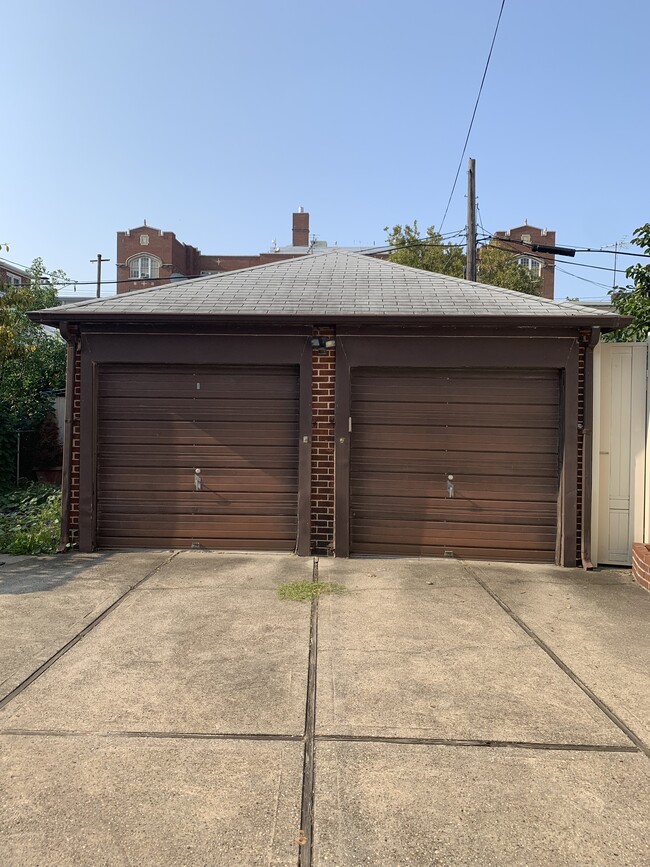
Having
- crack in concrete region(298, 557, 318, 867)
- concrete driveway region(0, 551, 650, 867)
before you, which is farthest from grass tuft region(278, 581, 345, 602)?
crack in concrete region(298, 557, 318, 867)

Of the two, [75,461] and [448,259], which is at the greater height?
[448,259]

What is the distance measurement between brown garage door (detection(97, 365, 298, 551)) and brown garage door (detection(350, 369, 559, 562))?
958 millimetres

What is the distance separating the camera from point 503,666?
148 inches

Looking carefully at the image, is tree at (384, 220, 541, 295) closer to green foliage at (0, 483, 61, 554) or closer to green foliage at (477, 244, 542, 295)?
green foliage at (477, 244, 542, 295)

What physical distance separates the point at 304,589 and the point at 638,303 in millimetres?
5916

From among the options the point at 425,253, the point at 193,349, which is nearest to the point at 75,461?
the point at 193,349

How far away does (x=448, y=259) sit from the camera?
20469 mm

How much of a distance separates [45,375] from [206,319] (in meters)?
9.13

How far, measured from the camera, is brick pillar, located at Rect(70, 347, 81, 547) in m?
6.91

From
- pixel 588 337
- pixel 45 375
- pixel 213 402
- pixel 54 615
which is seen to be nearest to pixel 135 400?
pixel 213 402

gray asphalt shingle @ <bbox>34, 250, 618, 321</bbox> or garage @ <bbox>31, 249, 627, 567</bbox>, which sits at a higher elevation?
gray asphalt shingle @ <bbox>34, 250, 618, 321</bbox>

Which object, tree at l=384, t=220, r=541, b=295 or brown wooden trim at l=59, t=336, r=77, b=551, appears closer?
brown wooden trim at l=59, t=336, r=77, b=551

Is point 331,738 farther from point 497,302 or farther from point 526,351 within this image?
point 497,302

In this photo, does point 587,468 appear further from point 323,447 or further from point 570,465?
point 323,447
